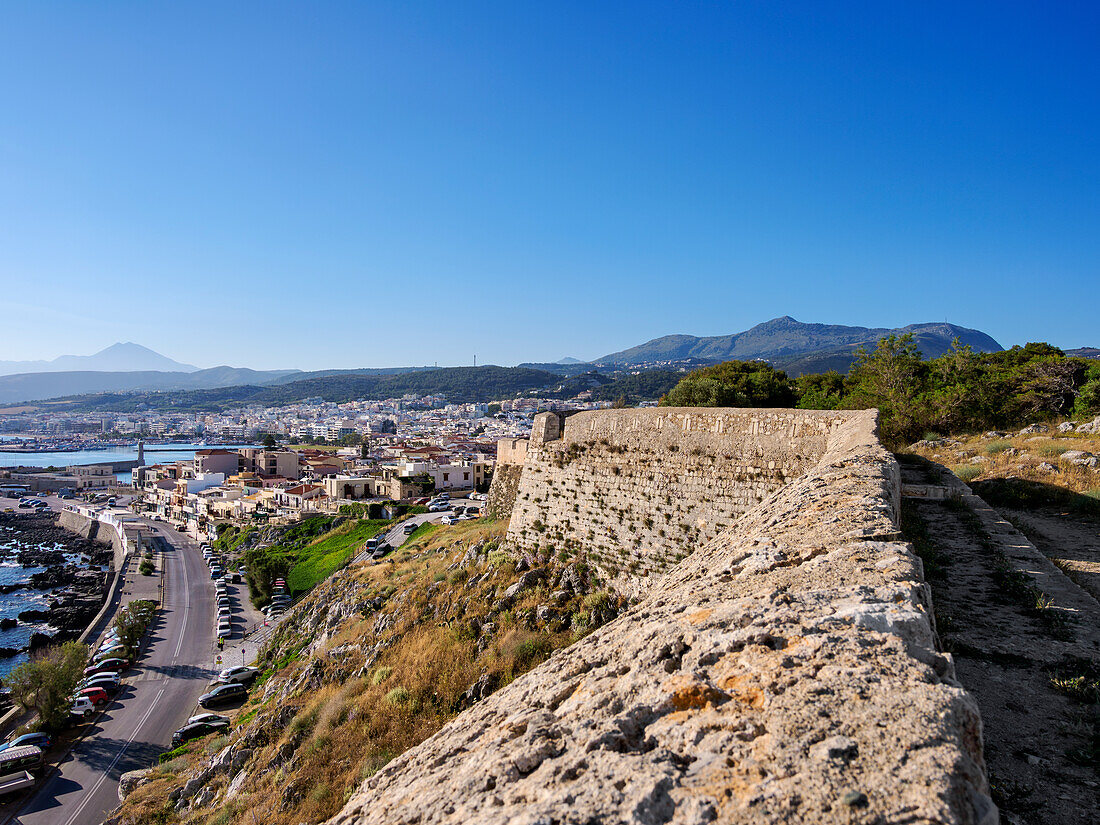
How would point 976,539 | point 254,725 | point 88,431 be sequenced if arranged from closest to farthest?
point 976,539
point 254,725
point 88,431

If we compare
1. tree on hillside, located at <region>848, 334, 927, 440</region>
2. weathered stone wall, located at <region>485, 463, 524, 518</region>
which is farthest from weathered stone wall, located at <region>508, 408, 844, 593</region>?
tree on hillside, located at <region>848, 334, 927, 440</region>

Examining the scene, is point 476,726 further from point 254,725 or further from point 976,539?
point 254,725

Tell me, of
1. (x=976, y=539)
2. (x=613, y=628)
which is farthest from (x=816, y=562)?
(x=976, y=539)

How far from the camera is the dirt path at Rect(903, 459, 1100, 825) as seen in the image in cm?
255

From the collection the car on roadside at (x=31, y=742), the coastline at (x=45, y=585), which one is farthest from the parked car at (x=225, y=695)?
the coastline at (x=45, y=585)

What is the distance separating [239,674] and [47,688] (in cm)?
575

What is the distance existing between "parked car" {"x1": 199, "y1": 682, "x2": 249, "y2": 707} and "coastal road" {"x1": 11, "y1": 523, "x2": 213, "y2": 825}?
665 millimetres

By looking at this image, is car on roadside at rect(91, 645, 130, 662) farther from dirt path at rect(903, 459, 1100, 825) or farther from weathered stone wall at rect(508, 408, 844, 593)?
dirt path at rect(903, 459, 1100, 825)

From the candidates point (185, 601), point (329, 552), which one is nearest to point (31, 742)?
point (329, 552)

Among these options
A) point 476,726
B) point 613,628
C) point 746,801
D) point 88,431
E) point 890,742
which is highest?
point 890,742

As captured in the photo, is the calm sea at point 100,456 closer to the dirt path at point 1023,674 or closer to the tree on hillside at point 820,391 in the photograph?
the tree on hillside at point 820,391

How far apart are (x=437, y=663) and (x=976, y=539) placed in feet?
25.6

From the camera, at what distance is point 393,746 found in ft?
25.6

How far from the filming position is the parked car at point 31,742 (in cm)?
1731
